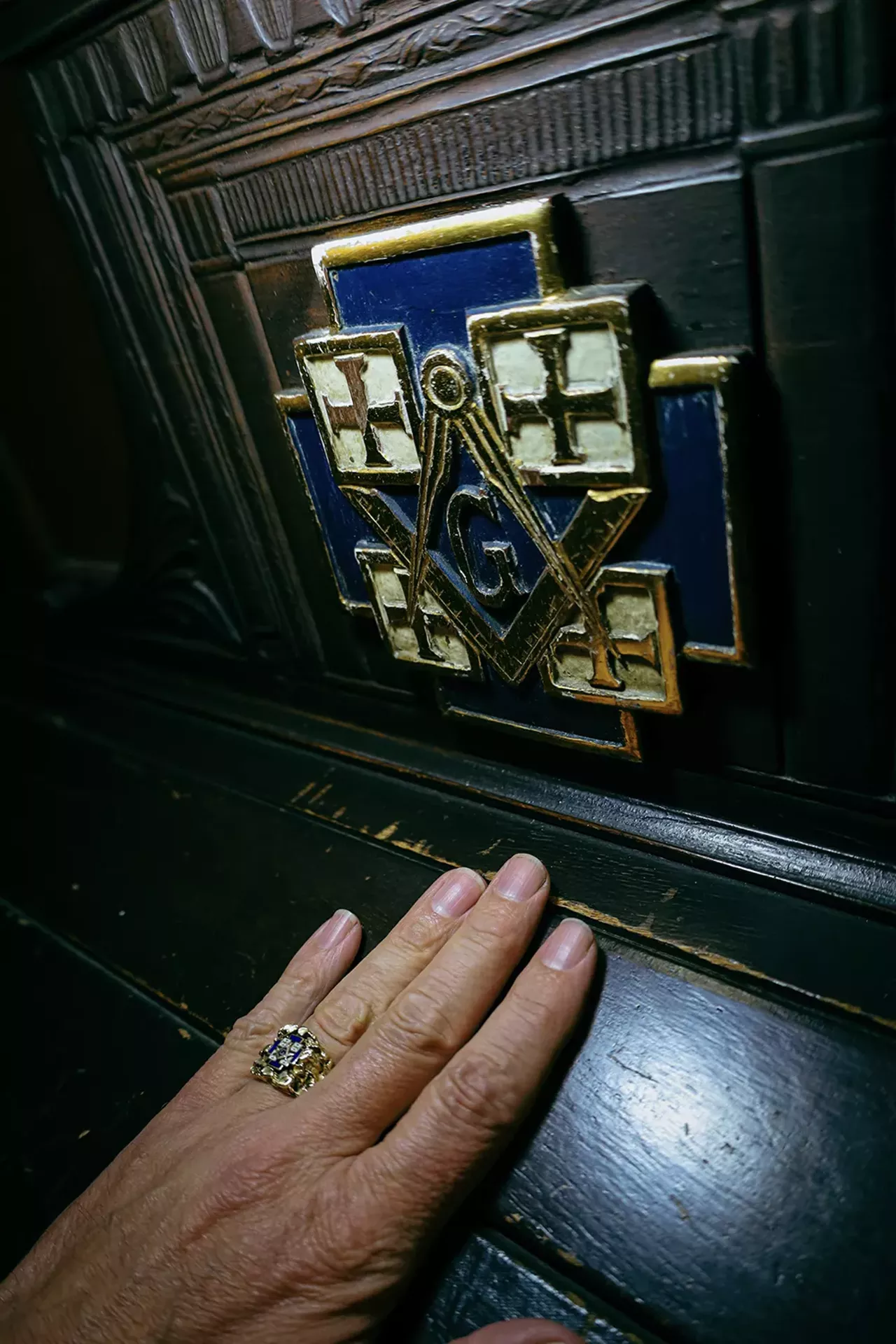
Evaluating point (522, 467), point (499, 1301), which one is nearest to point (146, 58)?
point (522, 467)

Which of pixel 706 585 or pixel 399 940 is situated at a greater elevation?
pixel 706 585

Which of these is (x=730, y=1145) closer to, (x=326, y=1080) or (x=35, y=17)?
(x=326, y=1080)

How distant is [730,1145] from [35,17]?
1304mm

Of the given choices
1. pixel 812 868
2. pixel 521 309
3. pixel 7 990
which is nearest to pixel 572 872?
pixel 812 868

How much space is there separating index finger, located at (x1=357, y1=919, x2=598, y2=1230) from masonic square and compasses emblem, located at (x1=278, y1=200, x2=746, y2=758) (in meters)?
0.27

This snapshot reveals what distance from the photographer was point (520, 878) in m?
0.77

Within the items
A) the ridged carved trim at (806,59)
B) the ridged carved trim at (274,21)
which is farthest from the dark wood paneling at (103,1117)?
the ridged carved trim at (274,21)

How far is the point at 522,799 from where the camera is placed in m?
0.92

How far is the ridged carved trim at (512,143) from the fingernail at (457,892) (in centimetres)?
62

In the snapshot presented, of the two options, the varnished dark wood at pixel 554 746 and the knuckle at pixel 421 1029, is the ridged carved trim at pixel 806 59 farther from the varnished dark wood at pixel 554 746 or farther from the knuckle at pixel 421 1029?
the knuckle at pixel 421 1029

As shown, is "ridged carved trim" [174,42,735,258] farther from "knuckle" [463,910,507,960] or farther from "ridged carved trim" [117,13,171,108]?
"knuckle" [463,910,507,960]

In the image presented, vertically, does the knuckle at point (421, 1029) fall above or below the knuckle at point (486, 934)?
below

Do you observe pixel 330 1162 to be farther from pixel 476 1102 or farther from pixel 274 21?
pixel 274 21

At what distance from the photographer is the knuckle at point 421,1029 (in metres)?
0.65
